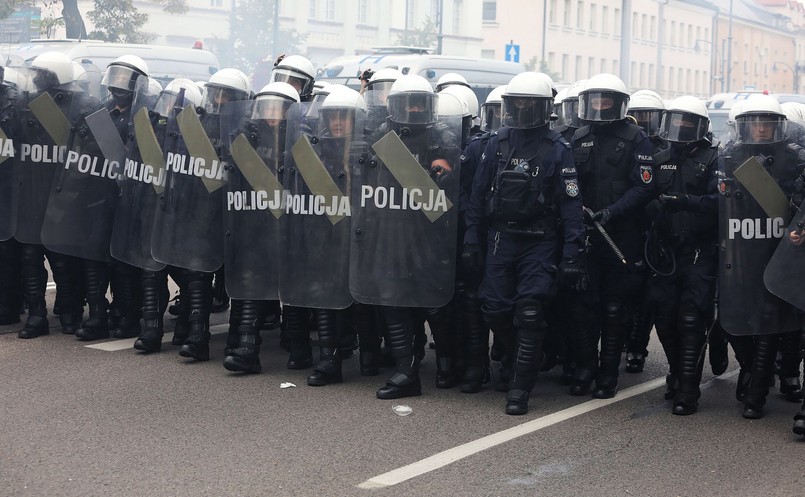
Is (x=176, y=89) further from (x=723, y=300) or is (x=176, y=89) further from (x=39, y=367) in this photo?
(x=723, y=300)

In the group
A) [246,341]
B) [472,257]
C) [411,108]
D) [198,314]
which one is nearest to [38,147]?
[198,314]

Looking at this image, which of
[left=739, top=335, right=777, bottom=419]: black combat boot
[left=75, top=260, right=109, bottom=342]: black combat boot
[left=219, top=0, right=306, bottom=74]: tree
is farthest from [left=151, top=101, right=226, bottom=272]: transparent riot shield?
[left=219, top=0, right=306, bottom=74]: tree

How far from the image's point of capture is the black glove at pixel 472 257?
22.1 ft

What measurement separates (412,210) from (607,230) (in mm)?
1229

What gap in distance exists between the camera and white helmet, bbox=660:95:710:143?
6.86 m

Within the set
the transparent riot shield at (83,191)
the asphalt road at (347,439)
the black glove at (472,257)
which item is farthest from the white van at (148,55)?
the black glove at (472,257)

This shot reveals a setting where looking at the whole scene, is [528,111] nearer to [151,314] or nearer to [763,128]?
[763,128]

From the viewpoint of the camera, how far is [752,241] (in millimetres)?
6387

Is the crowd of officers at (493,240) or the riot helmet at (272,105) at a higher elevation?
the riot helmet at (272,105)

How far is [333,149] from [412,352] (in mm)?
1321

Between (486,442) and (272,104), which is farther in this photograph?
(272,104)

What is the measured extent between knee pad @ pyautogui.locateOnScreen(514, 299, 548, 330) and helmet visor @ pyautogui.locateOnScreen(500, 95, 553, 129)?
102 centimetres

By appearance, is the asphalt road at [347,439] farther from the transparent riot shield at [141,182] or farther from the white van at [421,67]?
the white van at [421,67]

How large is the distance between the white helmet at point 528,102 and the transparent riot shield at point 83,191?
9.83ft
